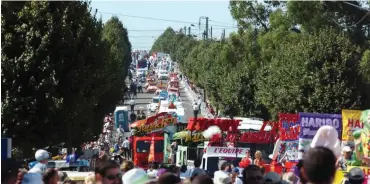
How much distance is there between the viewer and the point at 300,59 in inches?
1469

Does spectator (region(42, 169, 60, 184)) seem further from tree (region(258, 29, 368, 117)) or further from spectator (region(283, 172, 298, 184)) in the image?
tree (region(258, 29, 368, 117))

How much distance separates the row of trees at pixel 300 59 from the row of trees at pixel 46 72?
496 inches

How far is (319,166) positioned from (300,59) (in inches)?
1238

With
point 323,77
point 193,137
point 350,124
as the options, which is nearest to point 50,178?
point 350,124

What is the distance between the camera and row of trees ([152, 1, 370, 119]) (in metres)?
36.1

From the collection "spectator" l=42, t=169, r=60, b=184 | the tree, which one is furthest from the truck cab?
"spectator" l=42, t=169, r=60, b=184

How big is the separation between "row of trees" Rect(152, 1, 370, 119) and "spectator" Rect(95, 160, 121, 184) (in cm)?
2768

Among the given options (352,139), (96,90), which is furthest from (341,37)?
(352,139)

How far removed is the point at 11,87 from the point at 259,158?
6.98 m

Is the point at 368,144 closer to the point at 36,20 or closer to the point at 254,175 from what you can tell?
the point at 254,175

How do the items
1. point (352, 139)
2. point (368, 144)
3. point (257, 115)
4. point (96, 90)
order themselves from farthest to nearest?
point (257, 115) < point (96, 90) < point (352, 139) < point (368, 144)

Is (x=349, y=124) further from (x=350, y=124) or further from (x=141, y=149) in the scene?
(x=141, y=149)

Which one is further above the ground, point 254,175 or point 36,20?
point 36,20

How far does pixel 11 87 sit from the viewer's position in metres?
24.0
